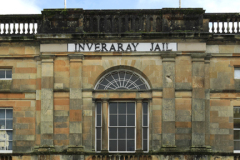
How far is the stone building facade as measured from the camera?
18.4m

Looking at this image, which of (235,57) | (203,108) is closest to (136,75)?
(203,108)

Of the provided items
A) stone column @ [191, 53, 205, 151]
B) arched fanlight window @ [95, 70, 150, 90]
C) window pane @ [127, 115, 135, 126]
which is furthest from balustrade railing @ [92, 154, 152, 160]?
arched fanlight window @ [95, 70, 150, 90]

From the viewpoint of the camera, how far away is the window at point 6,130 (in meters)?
19.0

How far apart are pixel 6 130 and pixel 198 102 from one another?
8839 mm

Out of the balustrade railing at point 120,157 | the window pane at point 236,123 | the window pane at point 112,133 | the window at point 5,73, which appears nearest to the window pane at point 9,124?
the window at point 5,73

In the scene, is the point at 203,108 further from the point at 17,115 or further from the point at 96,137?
the point at 17,115

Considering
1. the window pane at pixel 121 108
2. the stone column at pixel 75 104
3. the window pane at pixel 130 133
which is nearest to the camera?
the stone column at pixel 75 104

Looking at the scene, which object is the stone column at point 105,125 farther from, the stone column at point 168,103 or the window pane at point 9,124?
the window pane at point 9,124

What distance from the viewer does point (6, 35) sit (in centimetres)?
1953

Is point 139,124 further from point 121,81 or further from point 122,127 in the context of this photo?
point 121,81

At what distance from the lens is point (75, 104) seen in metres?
18.5

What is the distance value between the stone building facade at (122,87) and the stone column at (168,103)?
4 cm

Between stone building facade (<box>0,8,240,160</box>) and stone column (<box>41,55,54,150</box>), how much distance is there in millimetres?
45

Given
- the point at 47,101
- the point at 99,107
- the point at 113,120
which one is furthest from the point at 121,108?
the point at 47,101
